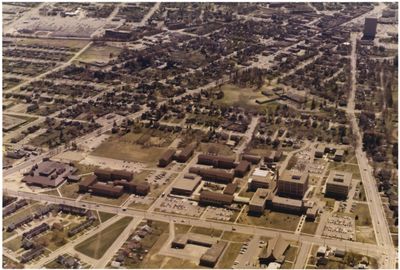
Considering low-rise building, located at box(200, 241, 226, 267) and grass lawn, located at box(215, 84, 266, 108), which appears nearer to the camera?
low-rise building, located at box(200, 241, 226, 267)

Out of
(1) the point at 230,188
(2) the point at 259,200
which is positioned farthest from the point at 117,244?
(2) the point at 259,200

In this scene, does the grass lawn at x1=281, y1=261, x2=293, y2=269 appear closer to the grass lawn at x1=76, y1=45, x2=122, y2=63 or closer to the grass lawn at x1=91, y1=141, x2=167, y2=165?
the grass lawn at x1=91, y1=141, x2=167, y2=165

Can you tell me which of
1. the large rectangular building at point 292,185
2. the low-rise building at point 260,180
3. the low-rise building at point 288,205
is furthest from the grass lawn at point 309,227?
the low-rise building at point 260,180

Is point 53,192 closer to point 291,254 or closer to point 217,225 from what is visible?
point 217,225

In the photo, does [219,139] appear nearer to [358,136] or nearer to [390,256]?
[358,136]

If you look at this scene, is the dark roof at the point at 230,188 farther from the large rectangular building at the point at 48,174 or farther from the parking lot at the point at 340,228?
the large rectangular building at the point at 48,174

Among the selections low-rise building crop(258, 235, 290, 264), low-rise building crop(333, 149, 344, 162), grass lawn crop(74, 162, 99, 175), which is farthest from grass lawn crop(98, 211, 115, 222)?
low-rise building crop(333, 149, 344, 162)

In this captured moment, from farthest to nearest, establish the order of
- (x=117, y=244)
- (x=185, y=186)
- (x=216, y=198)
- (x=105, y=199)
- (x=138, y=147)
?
(x=138, y=147) < (x=185, y=186) < (x=105, y=199) < (x=216, y=198) < (x=117, y=244)
